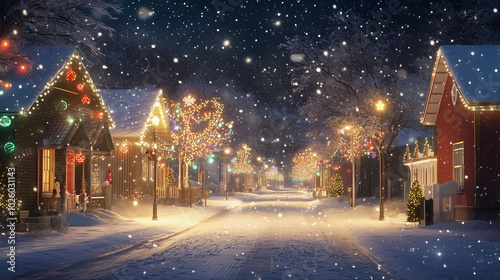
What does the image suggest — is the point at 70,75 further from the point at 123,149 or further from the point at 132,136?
the point at 123,149

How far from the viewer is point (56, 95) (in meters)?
26.8

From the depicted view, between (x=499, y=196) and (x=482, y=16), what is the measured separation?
22590mm

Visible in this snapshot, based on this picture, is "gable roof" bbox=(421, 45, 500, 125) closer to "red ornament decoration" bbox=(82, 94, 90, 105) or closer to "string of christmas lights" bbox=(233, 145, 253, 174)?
"red ornament decoration" bbox=(82, 94, 90, 105)

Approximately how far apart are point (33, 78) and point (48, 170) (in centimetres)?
478

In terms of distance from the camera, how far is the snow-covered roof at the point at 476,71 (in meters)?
24.1

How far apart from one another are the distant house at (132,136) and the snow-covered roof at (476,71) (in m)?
18.2

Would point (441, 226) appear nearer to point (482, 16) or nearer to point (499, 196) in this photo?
point (499, 196)

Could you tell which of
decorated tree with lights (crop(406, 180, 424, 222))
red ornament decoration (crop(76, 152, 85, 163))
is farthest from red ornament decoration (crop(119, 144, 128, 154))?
decorated tree with lights (crop(406, 180, 424, 222))

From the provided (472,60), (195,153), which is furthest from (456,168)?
(195,153)

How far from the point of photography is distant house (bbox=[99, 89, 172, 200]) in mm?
36656

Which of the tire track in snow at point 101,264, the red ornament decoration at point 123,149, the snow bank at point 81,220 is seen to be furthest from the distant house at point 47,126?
the tire track in snow at point 101,264

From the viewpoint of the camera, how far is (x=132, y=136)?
35844mm

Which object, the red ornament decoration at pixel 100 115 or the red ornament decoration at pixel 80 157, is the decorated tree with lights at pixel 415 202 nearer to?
the red ornament decoration at pixel 80 157

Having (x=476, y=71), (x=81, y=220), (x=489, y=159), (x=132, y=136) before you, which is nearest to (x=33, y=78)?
(x=81, y=220)
